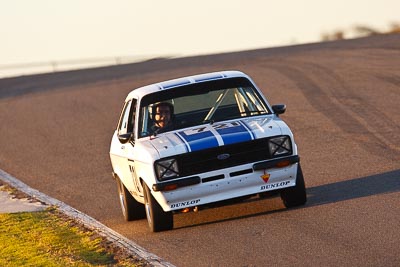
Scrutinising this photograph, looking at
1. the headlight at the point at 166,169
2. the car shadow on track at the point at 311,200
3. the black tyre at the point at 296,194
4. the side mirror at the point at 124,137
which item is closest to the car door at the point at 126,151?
the side mirror at the point at 124,137

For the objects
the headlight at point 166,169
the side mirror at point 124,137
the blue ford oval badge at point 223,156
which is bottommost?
the headlight at point 166,169

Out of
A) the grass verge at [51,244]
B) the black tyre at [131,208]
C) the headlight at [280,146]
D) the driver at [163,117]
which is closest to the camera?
the grass verge at [51,244]

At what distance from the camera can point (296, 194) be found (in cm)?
1223

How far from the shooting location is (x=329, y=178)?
574 inches

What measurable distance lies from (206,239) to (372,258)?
2.38 metres

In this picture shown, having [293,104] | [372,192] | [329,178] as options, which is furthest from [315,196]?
[293,104]

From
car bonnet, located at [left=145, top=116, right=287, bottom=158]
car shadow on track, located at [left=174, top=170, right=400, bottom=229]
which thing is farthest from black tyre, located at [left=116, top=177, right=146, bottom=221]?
car bonnet, located at [left=145, top=116, right=287, bottom=158]

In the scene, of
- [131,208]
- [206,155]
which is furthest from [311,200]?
[131,208]

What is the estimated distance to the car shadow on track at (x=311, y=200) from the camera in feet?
41.0

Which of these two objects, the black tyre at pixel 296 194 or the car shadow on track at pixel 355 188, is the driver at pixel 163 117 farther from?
the car shadow on track at pixel 355 188

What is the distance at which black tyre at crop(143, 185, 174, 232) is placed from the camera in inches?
474

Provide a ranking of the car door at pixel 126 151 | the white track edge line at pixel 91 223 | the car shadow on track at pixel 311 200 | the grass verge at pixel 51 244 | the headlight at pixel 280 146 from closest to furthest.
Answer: the white track edge line at pixel 91 223
the grass verge at pixel 51 244
the headlight at pixel 280 146
the car shadow on track at pixel 311 200
the car door at pixel 126 151

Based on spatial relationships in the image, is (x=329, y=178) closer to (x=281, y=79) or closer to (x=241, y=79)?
(x=241, y=79)

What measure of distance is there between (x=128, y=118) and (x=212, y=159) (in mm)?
2153
